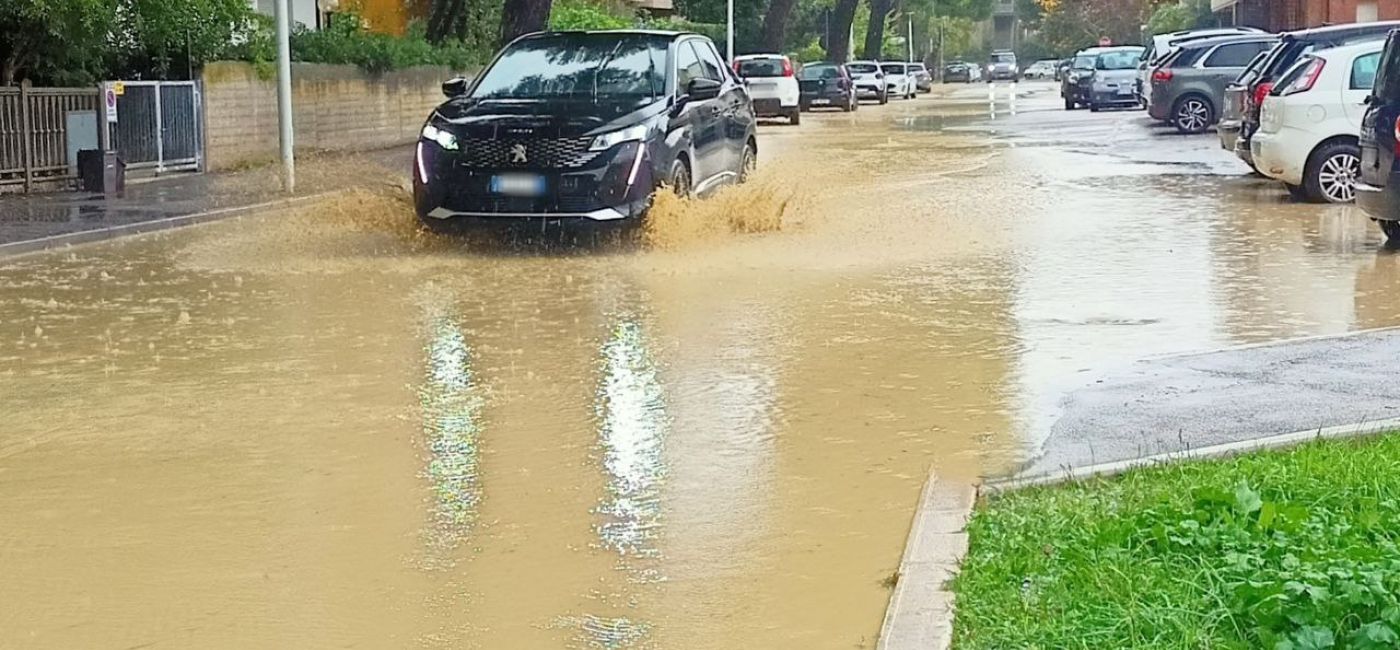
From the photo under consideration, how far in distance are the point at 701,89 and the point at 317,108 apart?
46.2 ft

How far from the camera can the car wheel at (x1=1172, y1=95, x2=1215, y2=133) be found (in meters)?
32.0

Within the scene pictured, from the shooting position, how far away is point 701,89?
15.2 meters

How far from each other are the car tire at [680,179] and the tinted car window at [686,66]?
2.09ft

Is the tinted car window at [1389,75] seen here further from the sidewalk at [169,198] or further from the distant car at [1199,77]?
the distant car at [1199,77]

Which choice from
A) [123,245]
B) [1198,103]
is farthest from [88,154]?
[1198,103]

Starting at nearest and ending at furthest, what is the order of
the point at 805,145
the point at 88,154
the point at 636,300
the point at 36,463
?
the point at 36,463 → the point at 636,300 → the point at 88,154 → the point at 805,145

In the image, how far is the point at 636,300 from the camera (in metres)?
11.7

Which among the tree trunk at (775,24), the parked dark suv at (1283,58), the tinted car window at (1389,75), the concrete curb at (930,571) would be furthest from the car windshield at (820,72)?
the concrete curb at (930,571)

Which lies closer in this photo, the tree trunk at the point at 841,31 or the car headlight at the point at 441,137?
the car headlight at the point at 441,137

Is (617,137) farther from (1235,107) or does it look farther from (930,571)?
(1235,107)

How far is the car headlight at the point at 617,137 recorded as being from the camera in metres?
13.8

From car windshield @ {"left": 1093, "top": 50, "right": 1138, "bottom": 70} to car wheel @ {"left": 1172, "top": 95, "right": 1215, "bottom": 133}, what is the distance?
13.3 m

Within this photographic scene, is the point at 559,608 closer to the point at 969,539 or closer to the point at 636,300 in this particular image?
the point at 969,539

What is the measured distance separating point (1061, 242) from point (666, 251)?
10.5 ft
